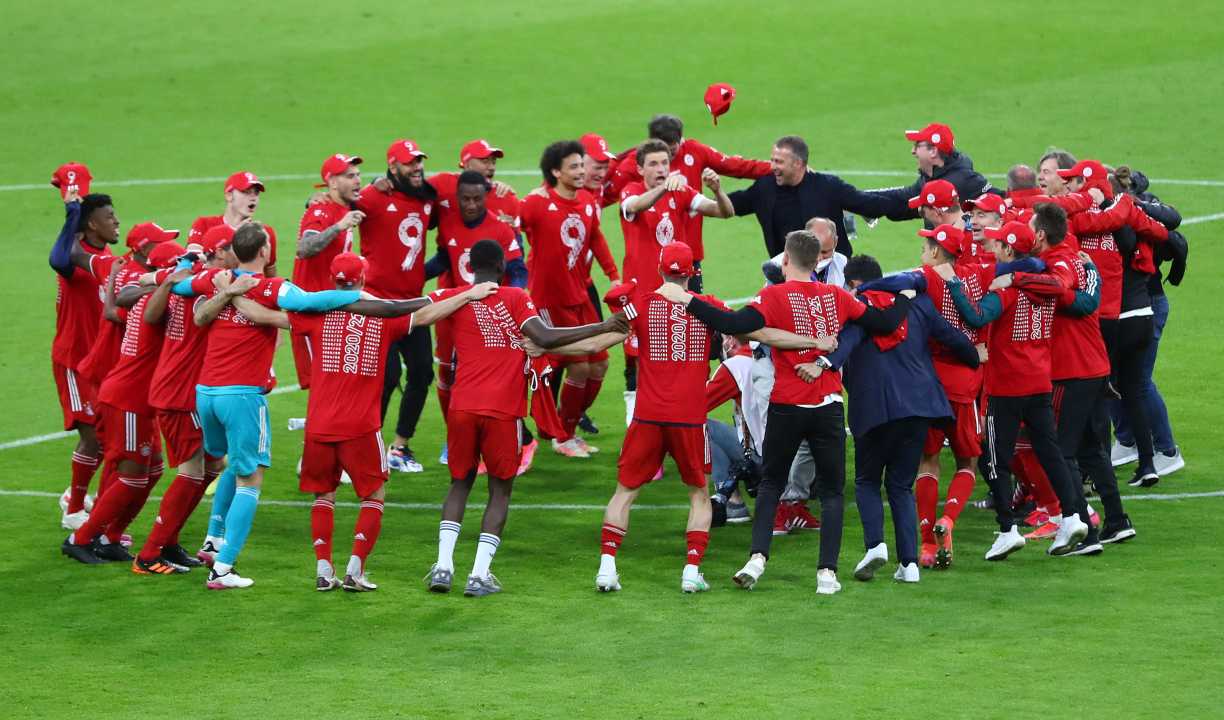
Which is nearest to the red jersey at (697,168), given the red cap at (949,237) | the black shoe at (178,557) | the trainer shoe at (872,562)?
the red cap at (949,237)

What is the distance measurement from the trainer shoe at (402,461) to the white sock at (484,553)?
358 cm

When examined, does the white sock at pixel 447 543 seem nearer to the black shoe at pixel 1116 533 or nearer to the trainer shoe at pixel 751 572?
the trainer shoe at pixel 751 572

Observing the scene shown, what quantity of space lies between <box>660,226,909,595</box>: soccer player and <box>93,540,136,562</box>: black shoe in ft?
13.0

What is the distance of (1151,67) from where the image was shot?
30359mm

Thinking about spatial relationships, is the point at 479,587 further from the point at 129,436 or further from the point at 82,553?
the point at 82,553

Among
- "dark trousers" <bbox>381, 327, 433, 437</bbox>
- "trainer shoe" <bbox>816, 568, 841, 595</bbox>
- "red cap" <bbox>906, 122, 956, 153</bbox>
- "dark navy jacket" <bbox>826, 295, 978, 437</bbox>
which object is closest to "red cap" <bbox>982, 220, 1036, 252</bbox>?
"dark navy jacket" <bbox>826, 295, 978, 437</bbox>

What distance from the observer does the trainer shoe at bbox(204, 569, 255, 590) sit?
10.8 metres

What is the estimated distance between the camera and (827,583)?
34.4ft

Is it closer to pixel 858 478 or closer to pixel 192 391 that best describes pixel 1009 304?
pixel 858 478

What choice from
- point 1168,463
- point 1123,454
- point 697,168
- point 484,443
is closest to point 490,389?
point 484,443

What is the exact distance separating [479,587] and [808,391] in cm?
229

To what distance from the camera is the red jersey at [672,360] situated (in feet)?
34.7

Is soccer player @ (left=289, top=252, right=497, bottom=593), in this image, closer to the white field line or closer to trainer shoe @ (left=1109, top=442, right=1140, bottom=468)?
the white field line

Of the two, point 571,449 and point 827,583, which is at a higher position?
point 827,583
